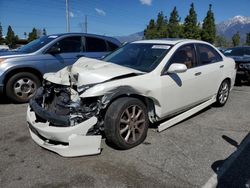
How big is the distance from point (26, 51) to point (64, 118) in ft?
13.4

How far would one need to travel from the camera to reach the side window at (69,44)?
22.7ft

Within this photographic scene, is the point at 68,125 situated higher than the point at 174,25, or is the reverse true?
the point at 174,25

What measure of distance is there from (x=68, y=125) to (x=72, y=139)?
0.19 meters

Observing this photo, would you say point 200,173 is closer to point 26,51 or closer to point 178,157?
point 178,157

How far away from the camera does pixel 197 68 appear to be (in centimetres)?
482

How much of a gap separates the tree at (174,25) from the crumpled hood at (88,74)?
4237cm

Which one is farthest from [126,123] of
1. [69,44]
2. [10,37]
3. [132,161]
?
[10,37]

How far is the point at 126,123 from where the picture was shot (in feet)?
11.9

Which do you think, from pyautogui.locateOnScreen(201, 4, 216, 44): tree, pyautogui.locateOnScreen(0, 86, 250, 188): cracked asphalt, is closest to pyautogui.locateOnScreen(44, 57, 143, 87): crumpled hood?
pyautogui.locateOnScreen(0, 86, 250, 188): cracked asphalt

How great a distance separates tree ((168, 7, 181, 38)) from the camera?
4453 cm

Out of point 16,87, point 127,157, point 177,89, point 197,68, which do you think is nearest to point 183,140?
point 177,89

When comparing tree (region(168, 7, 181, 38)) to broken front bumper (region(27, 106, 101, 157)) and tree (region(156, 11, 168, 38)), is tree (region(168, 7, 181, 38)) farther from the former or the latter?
broken front bumper (region(27, 106, 101, 157))

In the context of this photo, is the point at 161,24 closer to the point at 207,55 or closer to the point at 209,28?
the point at 209,28

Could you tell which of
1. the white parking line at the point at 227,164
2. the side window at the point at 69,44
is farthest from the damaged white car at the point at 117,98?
the side window at the point at 69,44
